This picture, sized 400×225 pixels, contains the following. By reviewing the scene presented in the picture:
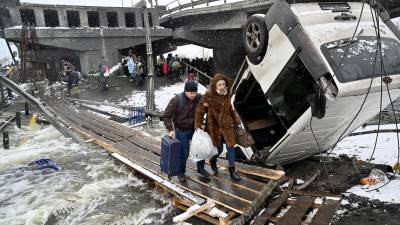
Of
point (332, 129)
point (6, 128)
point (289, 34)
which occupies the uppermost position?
point (289, 34)

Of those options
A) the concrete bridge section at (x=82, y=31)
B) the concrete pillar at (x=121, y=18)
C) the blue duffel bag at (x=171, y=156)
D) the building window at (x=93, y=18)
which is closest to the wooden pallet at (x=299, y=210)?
the blue duffel bag at (x=171, y=156)

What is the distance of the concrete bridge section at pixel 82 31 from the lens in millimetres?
23156

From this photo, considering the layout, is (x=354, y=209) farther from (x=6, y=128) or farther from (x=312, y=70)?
(x=6, y=128)

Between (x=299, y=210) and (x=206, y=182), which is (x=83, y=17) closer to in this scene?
(x=206, y=182)

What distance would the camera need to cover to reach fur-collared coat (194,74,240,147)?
5.56 meters

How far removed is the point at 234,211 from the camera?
5074mm

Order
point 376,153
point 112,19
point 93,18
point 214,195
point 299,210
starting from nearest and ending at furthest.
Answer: point 299,210 < point 214,195 < point 376,153 < point 112,19 < point 93,18

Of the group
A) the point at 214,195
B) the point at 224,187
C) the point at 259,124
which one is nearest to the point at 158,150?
the point at 259,124

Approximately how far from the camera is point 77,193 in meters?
6.68

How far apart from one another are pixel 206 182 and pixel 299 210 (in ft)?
5.17

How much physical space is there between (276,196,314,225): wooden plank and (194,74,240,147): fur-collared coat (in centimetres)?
130

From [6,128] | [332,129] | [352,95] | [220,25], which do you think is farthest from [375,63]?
[220,25]

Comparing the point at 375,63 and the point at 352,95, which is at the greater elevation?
the point at 375,63

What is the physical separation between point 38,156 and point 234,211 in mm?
6273
